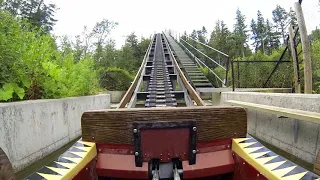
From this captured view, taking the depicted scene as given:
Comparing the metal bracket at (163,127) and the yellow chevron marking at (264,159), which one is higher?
the metal bracket at (163,127)

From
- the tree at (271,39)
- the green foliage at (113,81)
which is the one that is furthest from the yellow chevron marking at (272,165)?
the tree at (271,39)

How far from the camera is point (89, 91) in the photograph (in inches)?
253

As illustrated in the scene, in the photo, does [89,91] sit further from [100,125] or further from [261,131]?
[100,125]

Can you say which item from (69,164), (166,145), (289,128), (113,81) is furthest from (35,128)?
(113,81)

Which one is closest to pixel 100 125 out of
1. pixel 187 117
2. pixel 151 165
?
pixel 151 165

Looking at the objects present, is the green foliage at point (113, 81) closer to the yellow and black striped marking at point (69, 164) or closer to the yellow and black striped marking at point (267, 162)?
the yellow and black striped marking at point (69, 164)

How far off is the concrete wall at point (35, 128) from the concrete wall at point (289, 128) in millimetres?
3766

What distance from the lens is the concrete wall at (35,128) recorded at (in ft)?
9.51

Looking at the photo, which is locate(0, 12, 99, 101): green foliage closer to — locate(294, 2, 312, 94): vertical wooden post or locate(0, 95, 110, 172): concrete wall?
locate(0, 95, 110, 172): concrete wall

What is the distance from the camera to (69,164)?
5.18 feet

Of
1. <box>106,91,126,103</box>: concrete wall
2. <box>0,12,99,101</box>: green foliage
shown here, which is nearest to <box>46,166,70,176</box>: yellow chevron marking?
<box>0,12,99,101</box>: green foliage

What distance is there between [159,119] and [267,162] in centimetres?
78

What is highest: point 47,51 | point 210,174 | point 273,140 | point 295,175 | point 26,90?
point 47,51

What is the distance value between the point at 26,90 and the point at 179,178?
341cm
